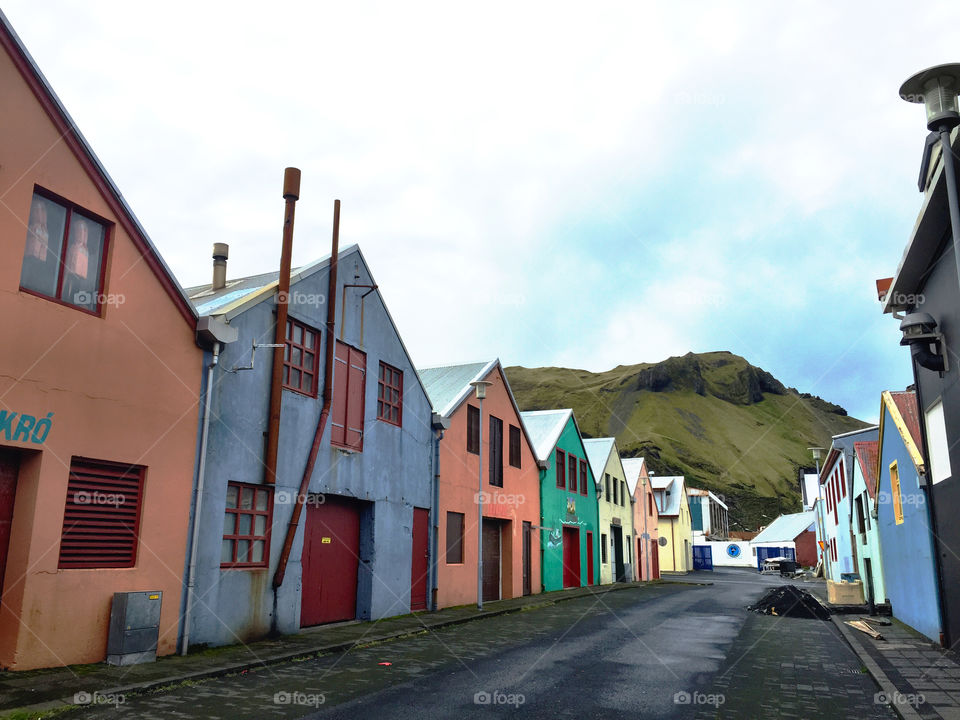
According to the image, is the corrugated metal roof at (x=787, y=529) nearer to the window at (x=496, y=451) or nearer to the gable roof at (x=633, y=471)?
the gable roof at (x=633, y=471)

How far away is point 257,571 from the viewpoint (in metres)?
12.2

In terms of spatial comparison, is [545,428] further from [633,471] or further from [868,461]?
[633,471]

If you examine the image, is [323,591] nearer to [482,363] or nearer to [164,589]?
[164,589]

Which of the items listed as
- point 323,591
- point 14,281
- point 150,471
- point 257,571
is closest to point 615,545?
point 323,591

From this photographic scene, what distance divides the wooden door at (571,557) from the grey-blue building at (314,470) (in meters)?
13.4

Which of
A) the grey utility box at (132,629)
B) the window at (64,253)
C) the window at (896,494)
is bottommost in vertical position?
the grey utility box at (132,629)

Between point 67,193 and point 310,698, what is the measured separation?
7.07 metres

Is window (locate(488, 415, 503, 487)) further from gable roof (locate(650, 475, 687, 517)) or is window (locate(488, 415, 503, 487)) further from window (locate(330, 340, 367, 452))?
gable roof (locate(650, 475, 687, 517))

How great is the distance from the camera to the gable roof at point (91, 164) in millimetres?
8859

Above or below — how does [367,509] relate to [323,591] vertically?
above

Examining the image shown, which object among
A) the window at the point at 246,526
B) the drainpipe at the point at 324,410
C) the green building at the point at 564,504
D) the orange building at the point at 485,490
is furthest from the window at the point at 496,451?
the window at the point at 246,526

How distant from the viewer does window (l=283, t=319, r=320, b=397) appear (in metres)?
13.7

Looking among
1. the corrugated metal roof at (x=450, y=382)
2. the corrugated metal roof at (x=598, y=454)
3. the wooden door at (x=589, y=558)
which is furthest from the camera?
the corrugated metal roof at (x=598, y=454)

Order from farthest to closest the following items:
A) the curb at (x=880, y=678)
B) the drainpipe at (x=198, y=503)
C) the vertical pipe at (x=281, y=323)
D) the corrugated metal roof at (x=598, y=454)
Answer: the corrugated metal roof at (x=598, y=454) < the vertical pipe at (x=281, y=323) < the drainpipe at (x=198, y=503) < the curb at (x=880, y=678)
